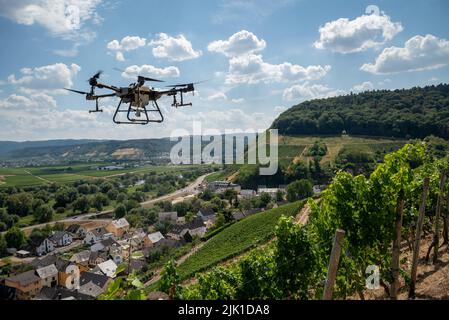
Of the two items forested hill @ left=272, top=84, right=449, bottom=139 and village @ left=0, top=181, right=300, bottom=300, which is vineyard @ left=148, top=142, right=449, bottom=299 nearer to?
village @ left=0, top=181, right=300, bottom=300

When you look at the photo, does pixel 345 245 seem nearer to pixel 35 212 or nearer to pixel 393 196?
pixel 393 196

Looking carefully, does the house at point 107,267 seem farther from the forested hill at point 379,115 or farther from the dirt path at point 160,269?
the forested hill at point 379,115

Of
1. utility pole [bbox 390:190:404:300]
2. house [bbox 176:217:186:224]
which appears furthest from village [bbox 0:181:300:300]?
utility pole [bbox 390:190:404:300]

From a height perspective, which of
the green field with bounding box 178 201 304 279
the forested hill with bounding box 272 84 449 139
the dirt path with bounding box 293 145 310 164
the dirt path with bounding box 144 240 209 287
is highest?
the forested hill with bounding box 272 84 449 139

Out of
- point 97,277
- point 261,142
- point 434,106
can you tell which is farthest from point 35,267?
point 434,106

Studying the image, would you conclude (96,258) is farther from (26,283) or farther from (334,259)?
(334,259)
